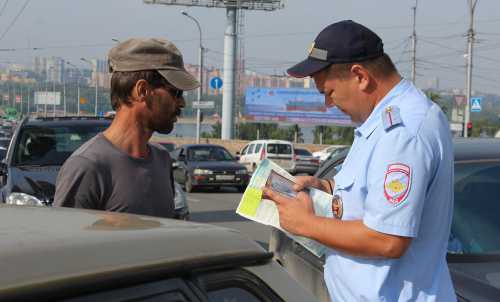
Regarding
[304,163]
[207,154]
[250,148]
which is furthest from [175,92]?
[250,148]

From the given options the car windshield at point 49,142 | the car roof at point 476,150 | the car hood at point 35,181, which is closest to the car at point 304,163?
the car windshield at point 49,142

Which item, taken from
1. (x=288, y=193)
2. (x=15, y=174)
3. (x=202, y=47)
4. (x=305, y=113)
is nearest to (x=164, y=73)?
(x=288, y=193)

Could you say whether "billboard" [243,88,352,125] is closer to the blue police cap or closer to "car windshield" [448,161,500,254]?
"car windshield" [448,161,500,254]

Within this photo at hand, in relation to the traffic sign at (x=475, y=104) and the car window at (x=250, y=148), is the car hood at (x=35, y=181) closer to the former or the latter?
the car window at (x=250, y=148)

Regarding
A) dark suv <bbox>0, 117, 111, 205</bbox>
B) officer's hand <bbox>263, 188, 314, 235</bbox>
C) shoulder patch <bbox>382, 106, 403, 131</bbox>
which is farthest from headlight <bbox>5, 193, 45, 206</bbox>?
shoulder patch <bbox>382, 106, 403, 131</bbox>

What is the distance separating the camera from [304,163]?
92.9 feet

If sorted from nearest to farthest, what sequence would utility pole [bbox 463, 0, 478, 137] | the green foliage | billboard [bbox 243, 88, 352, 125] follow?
utility pole [bbox 463, 0, 478, 137], billboard [bbox 243, 88, 352, 125], the green foliage

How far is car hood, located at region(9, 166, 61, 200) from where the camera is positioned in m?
7.71

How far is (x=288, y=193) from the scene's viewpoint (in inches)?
105

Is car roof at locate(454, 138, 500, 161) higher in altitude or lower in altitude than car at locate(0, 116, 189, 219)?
higher

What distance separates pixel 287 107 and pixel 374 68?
69811mm

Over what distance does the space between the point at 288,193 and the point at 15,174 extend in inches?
243

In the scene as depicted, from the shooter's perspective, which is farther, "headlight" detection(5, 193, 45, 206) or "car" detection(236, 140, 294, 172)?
"car" detection(236, 140, 294, 172)

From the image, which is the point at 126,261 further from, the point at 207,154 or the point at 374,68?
the point at 207,154
